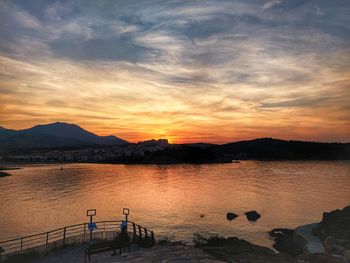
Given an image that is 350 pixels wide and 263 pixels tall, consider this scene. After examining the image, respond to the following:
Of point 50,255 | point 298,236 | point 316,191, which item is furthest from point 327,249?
point 316,191

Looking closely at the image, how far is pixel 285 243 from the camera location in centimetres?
3778

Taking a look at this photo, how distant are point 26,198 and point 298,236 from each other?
68.8 meters

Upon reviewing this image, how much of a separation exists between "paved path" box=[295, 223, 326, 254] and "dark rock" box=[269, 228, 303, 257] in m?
1.21

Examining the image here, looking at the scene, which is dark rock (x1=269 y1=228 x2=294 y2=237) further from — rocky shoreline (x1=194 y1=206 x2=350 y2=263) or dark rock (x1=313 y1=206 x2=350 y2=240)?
dark rock (x1=313 y1=206 x2=350 y2=240)

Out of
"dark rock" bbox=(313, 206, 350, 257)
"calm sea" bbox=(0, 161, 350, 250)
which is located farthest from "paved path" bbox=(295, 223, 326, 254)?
"calm sea" bbox=(0, 161, 350, 250)

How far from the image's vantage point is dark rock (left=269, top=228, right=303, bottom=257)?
1335 inches

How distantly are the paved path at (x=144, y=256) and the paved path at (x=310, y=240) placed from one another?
11.3 metres

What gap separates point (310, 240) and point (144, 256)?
1848cm

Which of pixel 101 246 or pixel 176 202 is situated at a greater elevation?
pixel 101 246

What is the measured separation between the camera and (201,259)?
20484mm

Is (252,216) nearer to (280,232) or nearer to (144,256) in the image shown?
(280,232)

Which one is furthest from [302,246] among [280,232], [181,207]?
[181,207]

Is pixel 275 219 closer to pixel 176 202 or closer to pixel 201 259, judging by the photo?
pixel 176 202

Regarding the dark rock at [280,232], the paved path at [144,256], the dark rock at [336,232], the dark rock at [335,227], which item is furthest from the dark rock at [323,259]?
the dark rock at [280,232]
